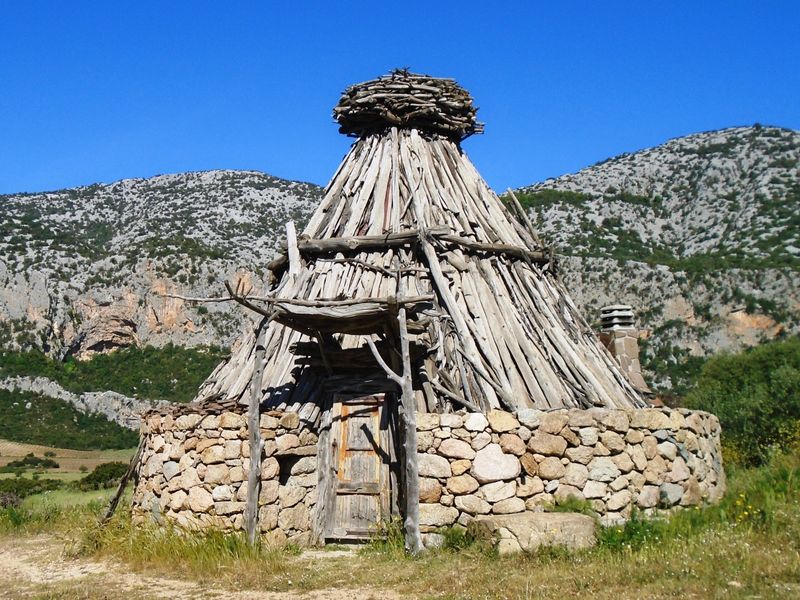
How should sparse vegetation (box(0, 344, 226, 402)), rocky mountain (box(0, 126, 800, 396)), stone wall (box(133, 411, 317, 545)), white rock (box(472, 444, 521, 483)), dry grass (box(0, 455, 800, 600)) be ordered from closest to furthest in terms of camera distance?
dry grass (box(0, 455, 800, 600)) → white rock (box(472, 444, 521, 483)) → stone wall (box(133, 411, 317, 545)) → rocky mountain (box(0, 126, 800, 396)) → sparse vegetation (box(0, 344, 226, 402))

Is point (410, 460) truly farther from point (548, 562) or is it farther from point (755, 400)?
point (755, 400)

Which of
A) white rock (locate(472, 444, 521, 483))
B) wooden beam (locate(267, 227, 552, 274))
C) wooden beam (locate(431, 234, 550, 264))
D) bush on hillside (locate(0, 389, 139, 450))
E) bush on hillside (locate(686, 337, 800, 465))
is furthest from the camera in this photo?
bush on hillside (locate(0, 389, 139, 450))

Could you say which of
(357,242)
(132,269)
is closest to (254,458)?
(357,242)

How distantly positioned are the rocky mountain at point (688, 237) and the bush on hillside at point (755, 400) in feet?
20.6

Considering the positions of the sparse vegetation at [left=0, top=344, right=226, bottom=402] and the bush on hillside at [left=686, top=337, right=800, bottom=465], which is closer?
the bush on hillside at [left=686, top=337, right=800, bottom=465]

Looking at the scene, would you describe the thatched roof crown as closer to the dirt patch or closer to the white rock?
the white rock

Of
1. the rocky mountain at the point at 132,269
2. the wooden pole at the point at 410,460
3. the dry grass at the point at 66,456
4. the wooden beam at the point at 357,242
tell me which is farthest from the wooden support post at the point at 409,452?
the rocky mountain at the point at 132,269

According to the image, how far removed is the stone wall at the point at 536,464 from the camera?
32.9 feet

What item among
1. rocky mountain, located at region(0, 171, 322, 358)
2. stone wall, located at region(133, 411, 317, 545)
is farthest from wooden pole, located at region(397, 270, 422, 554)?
rocky mountain, located at region(0, 171, 322, 358)

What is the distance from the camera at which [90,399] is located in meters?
36.6

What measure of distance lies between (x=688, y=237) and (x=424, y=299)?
3744 cm

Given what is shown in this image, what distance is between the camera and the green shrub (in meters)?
20.7

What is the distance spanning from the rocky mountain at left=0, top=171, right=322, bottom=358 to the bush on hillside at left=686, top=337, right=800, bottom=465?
22.2 meters

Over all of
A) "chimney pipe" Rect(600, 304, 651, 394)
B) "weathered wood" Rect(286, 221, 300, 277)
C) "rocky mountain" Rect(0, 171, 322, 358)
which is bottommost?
"chimney pipe" Rect(600, 304, 651, 394)
